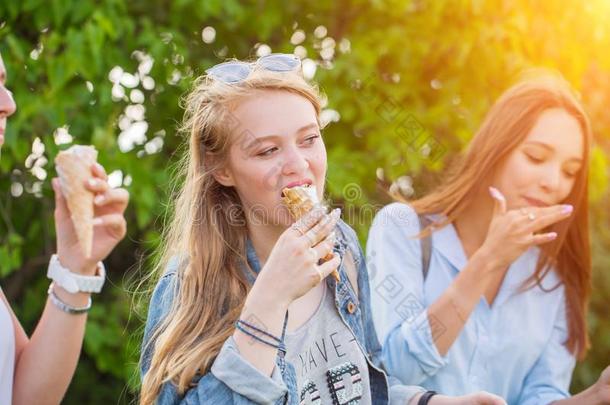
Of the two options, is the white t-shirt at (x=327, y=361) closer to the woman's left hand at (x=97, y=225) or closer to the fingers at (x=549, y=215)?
the woman's left hand at (x=97, y=225)

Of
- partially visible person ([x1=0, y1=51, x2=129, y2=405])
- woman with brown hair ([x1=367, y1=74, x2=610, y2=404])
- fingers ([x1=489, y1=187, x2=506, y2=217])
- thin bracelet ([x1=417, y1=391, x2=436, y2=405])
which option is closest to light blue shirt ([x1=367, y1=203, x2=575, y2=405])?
woman with brown hair ([x1=367, y1=74, x2=610, y2=404])

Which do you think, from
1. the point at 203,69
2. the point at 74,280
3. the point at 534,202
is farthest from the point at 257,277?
the point at 203,69

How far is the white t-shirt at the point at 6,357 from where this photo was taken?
213 cm

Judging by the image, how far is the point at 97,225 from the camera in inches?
76.4

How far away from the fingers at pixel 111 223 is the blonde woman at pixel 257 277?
34 cm

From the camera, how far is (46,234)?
4.50 meters

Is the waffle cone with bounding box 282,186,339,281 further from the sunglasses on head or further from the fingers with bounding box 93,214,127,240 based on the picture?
the fingers with bounding box 93,214,127,240

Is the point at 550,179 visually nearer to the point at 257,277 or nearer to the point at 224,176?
the point at 224,176

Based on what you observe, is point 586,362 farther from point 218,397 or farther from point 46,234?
point 218,397

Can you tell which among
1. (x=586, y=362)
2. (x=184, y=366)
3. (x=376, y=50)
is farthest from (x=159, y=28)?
(x=586, y=362)

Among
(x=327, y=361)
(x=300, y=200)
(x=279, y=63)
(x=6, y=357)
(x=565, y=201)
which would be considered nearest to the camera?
(x=6, y=357)

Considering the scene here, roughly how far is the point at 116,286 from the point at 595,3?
8.27 feet

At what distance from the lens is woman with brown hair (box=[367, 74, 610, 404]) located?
2967mm

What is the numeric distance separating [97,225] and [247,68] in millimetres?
713
